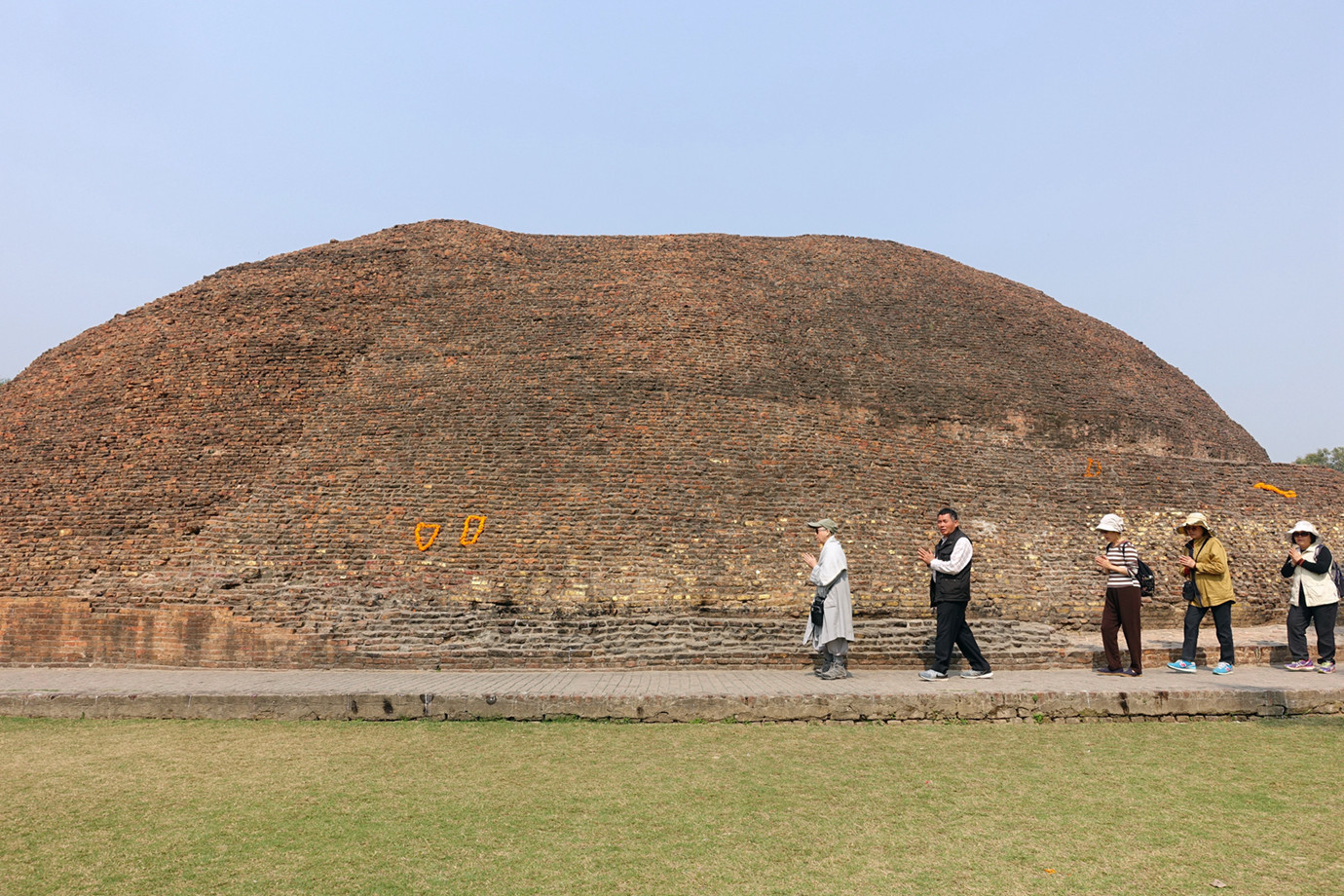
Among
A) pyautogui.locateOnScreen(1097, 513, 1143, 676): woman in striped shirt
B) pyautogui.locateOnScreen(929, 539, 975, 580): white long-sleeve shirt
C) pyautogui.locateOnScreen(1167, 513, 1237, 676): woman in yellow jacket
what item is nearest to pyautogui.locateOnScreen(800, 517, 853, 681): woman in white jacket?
pyautogui.locateOnScreen(929, 539, 975, 580): white long-sleeve shirt

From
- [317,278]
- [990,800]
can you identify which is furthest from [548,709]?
[317,278]

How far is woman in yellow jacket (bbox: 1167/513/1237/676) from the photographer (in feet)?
25.7

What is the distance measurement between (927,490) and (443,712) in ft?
27.8

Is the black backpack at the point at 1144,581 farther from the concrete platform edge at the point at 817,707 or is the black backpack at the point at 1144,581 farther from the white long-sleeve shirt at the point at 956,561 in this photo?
the white long-sleeve shirt at the point at 956,561

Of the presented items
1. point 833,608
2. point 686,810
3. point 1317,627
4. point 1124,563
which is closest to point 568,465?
point 833,608

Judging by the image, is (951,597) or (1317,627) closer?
(951,597)

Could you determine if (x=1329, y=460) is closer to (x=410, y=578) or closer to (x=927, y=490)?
(x=927, y=490)

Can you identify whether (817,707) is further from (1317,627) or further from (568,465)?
(568,465)

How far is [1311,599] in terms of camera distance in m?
7.93

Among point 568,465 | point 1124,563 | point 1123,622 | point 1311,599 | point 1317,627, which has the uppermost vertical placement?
point 568,465

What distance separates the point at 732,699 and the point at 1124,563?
4.50 metres

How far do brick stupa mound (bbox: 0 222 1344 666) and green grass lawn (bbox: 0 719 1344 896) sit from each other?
378cm

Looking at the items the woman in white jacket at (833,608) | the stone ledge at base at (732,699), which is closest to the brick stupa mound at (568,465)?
the woman in white jacket at (833,608)

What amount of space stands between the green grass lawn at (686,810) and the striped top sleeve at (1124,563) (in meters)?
1.94
